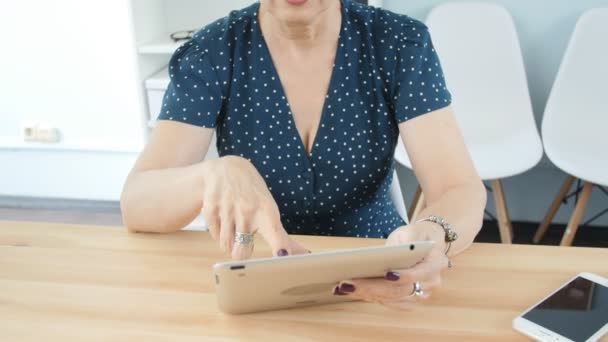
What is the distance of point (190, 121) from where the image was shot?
115cm

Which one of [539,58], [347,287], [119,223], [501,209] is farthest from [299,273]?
[119,223]

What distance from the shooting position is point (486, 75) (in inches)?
91.7

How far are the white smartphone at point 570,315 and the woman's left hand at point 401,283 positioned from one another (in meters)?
0.12

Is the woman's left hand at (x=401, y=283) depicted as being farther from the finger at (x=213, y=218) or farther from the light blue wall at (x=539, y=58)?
the light blue wall at (x=539, y=58)

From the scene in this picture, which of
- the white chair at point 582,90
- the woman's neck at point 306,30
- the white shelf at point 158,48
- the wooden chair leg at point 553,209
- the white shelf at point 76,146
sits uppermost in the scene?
the woman's neck at point 306,30

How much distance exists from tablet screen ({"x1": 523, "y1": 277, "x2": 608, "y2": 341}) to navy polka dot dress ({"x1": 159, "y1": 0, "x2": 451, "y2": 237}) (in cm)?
42

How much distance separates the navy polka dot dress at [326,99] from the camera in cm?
116

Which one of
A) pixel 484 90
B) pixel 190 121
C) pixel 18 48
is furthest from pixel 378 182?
pixel 18 48

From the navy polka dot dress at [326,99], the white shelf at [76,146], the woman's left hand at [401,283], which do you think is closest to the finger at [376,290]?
the woman's left hand at [401,283]

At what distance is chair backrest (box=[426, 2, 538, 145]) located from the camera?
228cm

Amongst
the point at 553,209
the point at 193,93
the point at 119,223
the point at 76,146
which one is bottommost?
the point at 119,223

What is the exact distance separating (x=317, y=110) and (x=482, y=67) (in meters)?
1.35

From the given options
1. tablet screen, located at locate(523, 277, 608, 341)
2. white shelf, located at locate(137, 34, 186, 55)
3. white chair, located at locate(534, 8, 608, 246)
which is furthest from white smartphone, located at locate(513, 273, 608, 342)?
white shelf, located at locate(137, 34, 186, 55)

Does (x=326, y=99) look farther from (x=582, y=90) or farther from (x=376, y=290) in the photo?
(x=582, y=90)
